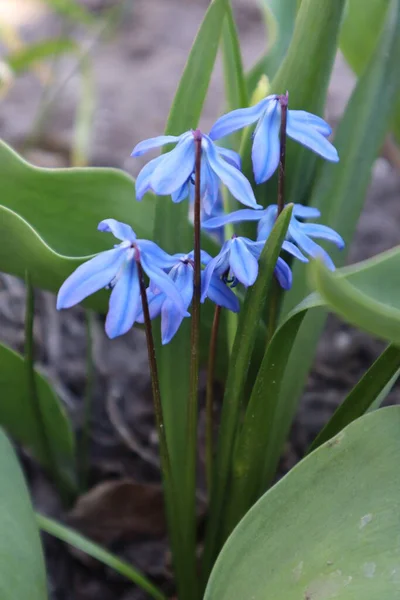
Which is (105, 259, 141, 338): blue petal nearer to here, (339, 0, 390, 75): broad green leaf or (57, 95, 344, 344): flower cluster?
(57, 95, 344, 344): flower cluster

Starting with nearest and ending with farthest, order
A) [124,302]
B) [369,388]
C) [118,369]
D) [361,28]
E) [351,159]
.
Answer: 1. [124,302]
2. [369,388]
3. [351,159]
4. [361,28]
5. [118,369]

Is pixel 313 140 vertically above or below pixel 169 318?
above

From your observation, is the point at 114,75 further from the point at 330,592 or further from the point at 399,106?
the point at 330,592

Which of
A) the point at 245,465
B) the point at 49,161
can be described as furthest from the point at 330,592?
the point at 49,161

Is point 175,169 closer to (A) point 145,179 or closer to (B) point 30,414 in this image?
(A) point 145,179

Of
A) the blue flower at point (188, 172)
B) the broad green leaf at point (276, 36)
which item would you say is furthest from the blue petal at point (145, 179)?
the broad green leaf at point (276, 36)

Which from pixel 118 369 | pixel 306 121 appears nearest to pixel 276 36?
pixel 306 121
